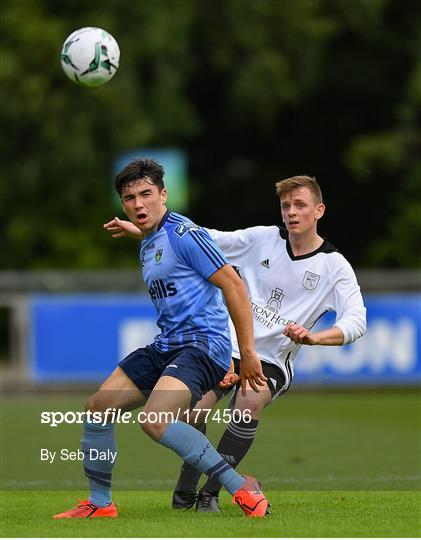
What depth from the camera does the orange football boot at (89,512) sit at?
7465 mm

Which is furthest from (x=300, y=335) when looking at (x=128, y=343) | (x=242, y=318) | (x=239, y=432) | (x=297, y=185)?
(x=128, y=343)

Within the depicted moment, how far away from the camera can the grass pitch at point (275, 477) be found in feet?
23.0

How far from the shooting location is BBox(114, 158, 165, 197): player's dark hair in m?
7.39

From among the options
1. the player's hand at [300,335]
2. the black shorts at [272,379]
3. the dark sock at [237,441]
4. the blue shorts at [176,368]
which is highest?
the player's hand at [300,335]

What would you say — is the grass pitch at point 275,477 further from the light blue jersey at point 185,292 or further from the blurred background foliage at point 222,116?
the blurred background foliage at point 222,116

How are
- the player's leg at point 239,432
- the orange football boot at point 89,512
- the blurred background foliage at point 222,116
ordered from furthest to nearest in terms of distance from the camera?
the blurred background foliage at point 222,116 → the player's leg at point 239,432 → the orange football boot at point 89,512

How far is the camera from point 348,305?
25.1 feet

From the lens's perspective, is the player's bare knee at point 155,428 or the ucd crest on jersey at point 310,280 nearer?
the player's bare knee at point 155,428

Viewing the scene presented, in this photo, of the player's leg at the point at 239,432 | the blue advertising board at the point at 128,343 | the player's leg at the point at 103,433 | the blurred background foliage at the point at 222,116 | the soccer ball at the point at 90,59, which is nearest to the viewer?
the player's leg at the point at 103,433

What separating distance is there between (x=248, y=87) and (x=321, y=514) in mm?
19440

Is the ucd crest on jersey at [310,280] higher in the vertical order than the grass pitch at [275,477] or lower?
higher

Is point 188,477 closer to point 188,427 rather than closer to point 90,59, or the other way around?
point 188,427

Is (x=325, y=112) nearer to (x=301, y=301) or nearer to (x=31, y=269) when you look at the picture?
(x=31, y=269)

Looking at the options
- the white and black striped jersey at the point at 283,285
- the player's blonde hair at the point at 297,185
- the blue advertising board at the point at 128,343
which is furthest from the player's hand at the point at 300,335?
the blue advertising board at the point at 128,343
